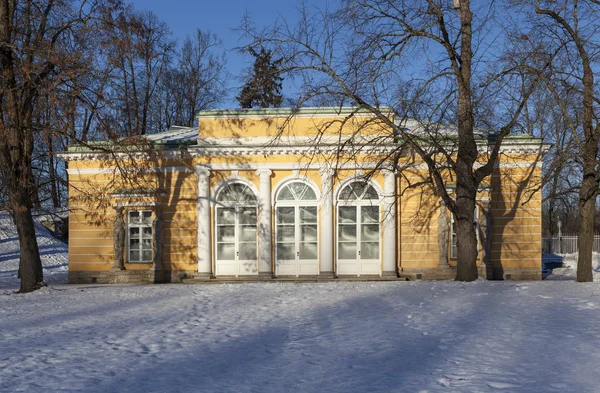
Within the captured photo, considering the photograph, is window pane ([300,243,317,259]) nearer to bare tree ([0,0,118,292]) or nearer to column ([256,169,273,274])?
column ([256,169,273,274])

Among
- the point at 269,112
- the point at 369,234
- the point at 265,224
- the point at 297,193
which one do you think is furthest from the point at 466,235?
the point at 269,112

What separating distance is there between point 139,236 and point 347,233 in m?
6.85

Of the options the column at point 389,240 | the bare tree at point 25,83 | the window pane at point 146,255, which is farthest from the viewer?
the window pane at point 146,255

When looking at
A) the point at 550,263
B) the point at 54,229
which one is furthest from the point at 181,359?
the point at 54,229

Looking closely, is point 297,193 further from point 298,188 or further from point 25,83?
point 25,83

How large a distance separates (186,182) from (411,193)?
7.26 m

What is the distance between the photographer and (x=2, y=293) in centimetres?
1496

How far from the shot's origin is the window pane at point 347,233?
18797 millimetres

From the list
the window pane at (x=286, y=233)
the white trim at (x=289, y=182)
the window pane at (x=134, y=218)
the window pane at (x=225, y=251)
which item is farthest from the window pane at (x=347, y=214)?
the window pane at (x=134, y=218)

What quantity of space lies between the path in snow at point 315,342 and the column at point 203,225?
588cm

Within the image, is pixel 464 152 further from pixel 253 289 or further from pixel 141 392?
pixel 141 392

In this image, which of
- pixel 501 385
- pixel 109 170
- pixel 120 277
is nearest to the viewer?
pixel 501 385

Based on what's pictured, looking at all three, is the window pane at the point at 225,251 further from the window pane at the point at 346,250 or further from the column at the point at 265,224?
the window pane at the point at 346,250

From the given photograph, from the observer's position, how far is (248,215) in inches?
750
